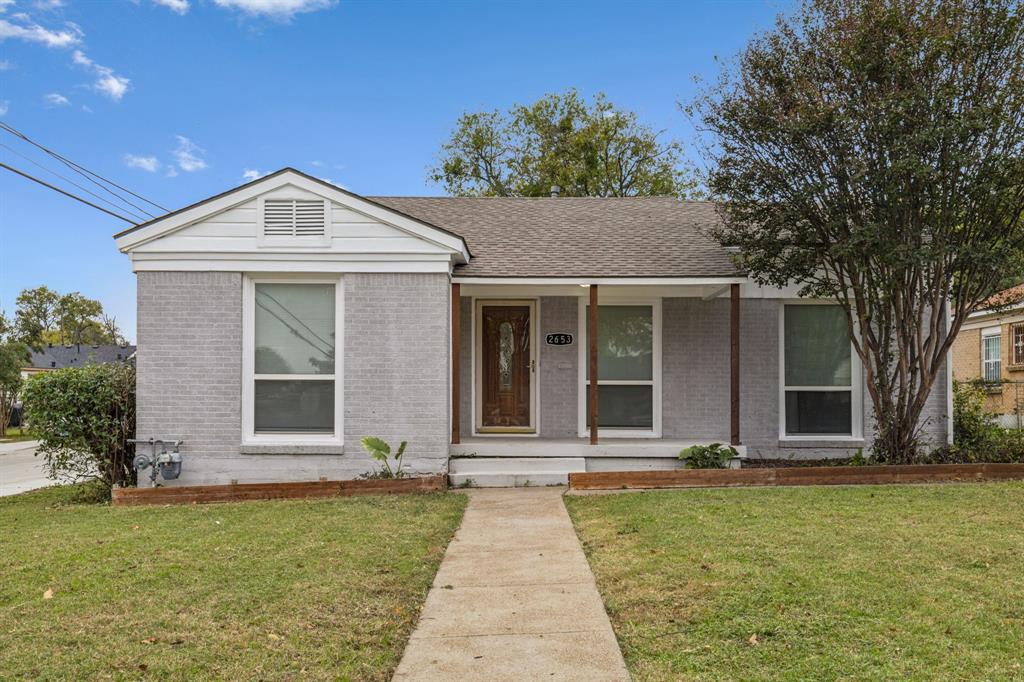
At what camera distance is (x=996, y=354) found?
23281mm

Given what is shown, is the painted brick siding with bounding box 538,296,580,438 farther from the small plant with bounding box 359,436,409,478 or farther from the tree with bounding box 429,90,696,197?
the tree with bounding box 429,90,696,197

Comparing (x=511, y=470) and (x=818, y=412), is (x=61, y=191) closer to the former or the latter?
(x=511, y=470)

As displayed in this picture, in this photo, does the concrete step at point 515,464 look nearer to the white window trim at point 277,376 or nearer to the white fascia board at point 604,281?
the white window trim at point 277,376

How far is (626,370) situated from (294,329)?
4.97 meters

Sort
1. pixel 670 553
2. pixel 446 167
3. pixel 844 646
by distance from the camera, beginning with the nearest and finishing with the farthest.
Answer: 1. pixel 844 646
2. pixel 670 553
3. pixel 446 167

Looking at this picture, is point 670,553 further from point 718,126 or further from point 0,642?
point 718,126

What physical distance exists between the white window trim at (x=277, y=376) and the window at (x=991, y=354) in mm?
21662

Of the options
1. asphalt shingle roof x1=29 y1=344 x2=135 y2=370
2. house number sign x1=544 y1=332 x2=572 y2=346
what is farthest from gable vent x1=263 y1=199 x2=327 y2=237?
asphalt shingle roof x1=29 y1=344 x2=135 y2=370

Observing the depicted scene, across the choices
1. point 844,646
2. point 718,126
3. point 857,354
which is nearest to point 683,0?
point 718,126

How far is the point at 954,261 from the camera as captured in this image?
9312mm

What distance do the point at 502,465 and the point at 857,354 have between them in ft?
17.8

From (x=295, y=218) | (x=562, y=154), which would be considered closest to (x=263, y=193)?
(x=295, y=218)

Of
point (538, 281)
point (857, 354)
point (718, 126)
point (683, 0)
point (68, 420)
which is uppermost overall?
point (683, 0)

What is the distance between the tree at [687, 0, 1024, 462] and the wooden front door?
3.46 metres
